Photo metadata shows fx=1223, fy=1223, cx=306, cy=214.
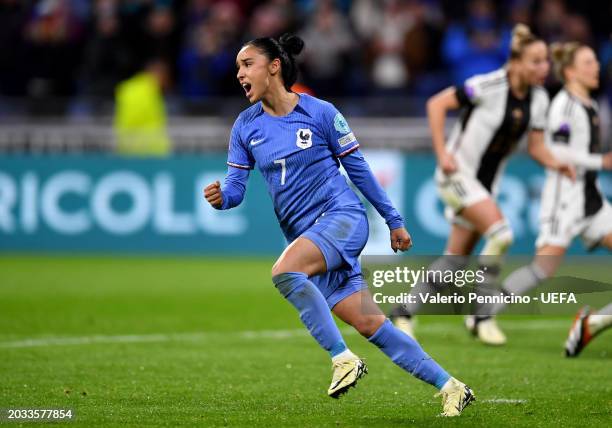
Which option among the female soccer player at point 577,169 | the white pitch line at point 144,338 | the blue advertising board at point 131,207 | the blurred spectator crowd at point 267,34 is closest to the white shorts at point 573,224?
the female soccer player at point 577,169

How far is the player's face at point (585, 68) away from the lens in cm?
994

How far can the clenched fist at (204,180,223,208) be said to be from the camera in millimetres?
6479

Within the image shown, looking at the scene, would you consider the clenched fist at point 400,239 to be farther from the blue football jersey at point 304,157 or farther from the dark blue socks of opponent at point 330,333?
the dark blue socks of opponent at point 330,333

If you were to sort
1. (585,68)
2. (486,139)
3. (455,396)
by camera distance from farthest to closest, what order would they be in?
(486,139) < (585,68) < (455,396)

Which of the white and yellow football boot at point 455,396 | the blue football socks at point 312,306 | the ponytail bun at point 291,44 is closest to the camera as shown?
the blue football socks at point 312,306

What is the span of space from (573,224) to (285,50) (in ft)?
13.1

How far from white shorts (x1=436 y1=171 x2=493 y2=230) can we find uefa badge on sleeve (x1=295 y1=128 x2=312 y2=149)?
3.90 m

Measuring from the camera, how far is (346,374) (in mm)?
6078

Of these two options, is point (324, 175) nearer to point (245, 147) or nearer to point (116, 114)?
point (245, 147)

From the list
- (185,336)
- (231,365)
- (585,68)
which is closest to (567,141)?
(585,68)

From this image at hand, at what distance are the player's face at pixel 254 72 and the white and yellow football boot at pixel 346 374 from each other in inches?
60.7

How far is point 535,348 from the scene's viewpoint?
32.5 ft

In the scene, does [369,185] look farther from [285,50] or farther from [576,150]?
[576,150]

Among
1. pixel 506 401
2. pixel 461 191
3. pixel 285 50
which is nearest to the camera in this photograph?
pixel 285 50
